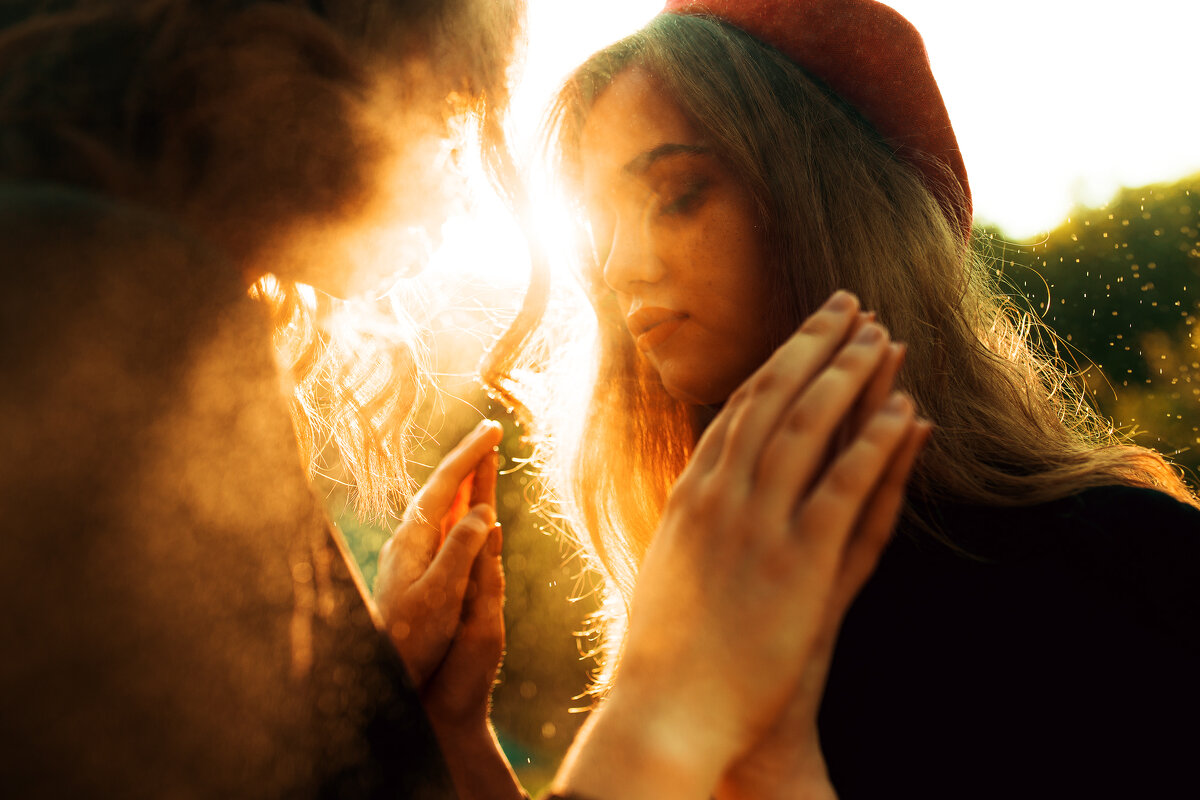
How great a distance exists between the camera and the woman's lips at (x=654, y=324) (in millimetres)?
2129

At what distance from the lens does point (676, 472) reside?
2.84 meters

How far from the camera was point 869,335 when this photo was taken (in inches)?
38.1

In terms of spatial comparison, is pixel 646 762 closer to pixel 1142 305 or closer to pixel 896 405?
pixel 896 405

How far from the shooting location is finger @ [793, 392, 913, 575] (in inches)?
34.1

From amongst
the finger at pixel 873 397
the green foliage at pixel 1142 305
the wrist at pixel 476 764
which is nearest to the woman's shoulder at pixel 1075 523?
the finger at pixel 873 397

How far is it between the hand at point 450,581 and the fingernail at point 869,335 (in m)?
1.17

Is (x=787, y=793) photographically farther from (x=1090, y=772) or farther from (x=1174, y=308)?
(x=1174, y=308)

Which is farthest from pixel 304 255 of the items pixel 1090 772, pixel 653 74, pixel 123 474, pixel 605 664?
pixel 605 664

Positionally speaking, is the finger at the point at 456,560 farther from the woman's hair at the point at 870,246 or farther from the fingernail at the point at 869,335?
the fingernail at the point at 869,335

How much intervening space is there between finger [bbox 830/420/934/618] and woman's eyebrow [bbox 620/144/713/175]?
4.70ft

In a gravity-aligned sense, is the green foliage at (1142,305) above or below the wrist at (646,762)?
below

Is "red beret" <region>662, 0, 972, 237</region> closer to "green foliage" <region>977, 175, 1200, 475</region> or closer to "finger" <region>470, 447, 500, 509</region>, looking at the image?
"finger" <region>470, 447, 500, 509</region>

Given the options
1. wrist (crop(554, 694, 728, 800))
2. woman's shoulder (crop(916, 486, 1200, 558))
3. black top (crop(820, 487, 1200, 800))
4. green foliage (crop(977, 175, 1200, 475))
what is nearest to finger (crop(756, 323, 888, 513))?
wrist (crop(554, 694, 728, 800))

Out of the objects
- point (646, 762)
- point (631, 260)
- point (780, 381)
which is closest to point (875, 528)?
point (780, 381)
